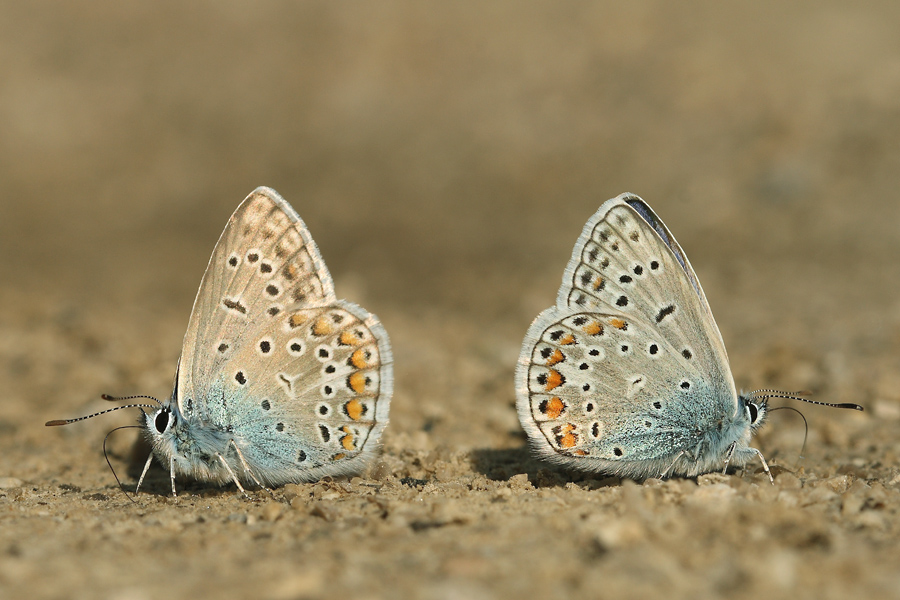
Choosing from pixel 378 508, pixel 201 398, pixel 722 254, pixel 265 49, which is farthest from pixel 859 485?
pixel 265 49

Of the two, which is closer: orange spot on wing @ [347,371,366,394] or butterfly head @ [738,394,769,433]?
butterfly head @ [738,394,769,433]

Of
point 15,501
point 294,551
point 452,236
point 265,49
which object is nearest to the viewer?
point 294,551

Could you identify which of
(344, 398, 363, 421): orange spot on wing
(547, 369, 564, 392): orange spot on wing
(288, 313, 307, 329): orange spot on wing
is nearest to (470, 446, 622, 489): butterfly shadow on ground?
(547, 369, 564, 392): orange spot on wing

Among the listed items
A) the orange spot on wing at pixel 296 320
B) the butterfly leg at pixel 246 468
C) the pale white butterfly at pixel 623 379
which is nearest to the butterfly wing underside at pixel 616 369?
the pale white butterfly at pixel 623 379

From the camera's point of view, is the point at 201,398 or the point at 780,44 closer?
the point at 201,398

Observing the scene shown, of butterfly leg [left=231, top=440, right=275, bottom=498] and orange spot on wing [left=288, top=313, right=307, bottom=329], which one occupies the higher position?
orange spot on wing [left=288, top=313, right=307, bottom=329]

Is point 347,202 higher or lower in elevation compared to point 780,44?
lower

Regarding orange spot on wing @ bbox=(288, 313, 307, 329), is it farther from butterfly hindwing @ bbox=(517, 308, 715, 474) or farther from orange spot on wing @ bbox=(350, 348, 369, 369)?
butterfly hindwing @ bbox=(517, 308, 715, 474)

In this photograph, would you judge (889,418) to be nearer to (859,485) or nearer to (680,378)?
(859,485)
